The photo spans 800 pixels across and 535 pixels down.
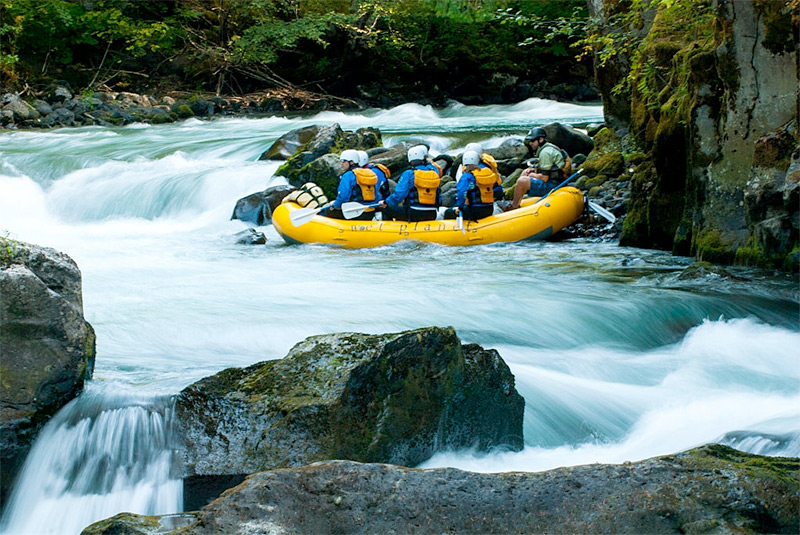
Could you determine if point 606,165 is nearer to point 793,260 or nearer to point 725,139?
point 725,139

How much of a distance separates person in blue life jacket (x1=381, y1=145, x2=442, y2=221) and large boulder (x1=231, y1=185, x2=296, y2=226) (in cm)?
261

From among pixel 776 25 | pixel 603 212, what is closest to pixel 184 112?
pixel 603 212

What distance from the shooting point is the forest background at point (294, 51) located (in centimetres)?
2430

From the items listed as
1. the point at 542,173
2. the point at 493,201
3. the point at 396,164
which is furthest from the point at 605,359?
the point at 396,164

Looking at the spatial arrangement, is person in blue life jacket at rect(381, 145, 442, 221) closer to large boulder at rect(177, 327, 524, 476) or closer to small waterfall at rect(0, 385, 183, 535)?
large boulder at rect(177, 327, 524, 476)

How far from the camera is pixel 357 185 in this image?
11359 mm

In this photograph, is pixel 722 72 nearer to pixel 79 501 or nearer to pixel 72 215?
pixel 79 501

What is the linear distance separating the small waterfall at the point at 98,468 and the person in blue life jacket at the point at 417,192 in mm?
6975

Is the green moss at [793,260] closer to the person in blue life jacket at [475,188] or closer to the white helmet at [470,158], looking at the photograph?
the person in blue life jacket at [475,188]

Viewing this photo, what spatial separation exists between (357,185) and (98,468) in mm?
7434

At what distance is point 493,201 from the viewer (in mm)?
11266

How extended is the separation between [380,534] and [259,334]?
13.7 feet

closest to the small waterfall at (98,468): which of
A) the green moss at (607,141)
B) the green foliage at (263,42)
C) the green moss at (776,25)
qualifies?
the green moss at (776,25)

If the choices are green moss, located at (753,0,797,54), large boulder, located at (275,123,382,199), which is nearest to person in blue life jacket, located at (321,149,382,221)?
large boulder, located at (275,123,382,199)
